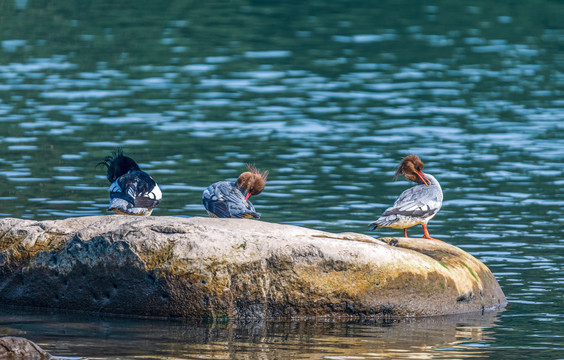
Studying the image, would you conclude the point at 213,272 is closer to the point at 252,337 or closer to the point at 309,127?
the point at 252,337

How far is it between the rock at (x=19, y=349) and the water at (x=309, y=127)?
36cm

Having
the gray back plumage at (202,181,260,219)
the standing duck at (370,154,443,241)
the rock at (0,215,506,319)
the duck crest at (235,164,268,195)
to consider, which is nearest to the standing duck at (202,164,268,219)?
the gray back plumage at (202,181,260,219)

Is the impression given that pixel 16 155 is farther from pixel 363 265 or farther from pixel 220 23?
pixel 220 23

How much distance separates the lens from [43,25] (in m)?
41.2

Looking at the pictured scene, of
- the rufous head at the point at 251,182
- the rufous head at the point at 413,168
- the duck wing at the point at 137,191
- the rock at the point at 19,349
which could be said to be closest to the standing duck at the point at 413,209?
the rufous head at the point at 413,168

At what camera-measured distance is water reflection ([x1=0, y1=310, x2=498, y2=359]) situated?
10078mm

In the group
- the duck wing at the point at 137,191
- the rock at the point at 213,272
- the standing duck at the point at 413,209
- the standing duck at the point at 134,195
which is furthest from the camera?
the duck wing at the point at 137,191

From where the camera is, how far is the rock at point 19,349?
9.29 metres

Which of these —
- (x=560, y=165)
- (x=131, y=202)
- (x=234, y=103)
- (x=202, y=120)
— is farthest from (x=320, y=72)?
(x=131, y=202)

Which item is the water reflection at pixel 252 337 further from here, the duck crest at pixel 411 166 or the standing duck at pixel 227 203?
the standing duck at pixel 227 203

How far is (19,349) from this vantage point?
934cm

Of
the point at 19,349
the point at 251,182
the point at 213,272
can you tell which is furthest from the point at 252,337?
the point at 251,182

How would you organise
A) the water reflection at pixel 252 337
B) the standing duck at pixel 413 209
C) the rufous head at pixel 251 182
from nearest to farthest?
the water reflection at pixel 252 337
the standing duck at pixel 413 209
the rufous head at pixel 251 182

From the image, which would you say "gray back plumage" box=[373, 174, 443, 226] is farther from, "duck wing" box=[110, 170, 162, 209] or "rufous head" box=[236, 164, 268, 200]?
"duck wing" box=[110, 170, 162, 209]
